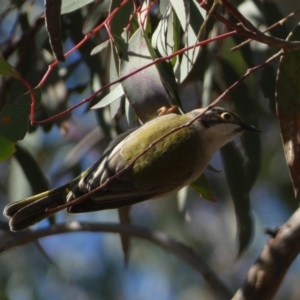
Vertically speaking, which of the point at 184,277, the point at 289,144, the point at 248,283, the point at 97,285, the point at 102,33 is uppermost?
the point at 102,33

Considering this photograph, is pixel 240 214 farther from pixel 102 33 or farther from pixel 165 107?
pixel 102 33

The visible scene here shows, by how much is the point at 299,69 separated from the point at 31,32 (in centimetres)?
153

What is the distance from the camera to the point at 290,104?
6.96ft

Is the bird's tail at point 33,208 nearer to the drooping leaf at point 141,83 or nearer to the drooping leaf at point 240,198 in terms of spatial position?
the drooping leaf at point 141,83

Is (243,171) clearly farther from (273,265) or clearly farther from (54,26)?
(54,26)

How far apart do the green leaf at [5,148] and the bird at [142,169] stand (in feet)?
1.02

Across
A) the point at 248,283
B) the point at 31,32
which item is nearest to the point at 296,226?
the point at 248,283

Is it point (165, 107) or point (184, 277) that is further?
point (184, 277)

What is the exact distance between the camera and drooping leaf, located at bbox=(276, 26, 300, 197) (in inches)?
82.2

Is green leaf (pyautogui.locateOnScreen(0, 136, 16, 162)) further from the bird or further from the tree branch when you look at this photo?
the tree branch

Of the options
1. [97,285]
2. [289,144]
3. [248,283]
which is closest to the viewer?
[289,144]

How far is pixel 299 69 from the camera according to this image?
7.04ft

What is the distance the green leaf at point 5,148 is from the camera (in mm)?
1948

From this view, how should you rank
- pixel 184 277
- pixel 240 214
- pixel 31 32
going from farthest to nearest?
pixel 184 277, pixel 31 32, pixel 240 214
